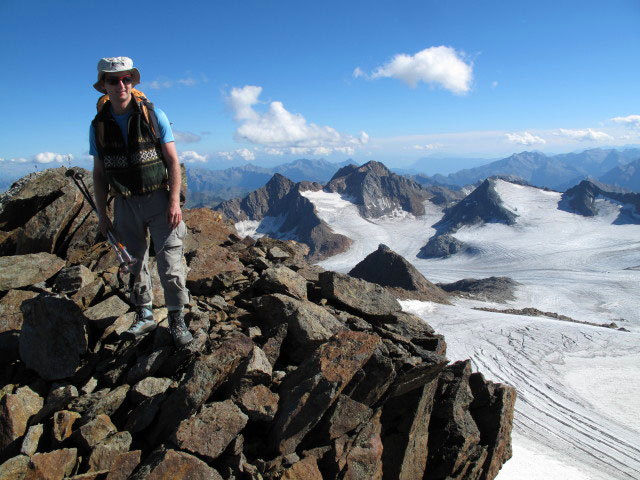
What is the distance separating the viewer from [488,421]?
35.9 feet

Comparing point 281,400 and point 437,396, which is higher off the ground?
point 281,400

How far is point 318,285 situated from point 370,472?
218 inches

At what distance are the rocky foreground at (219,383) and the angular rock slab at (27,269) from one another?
0.03 metres

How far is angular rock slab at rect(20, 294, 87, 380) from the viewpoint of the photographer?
6512 mm

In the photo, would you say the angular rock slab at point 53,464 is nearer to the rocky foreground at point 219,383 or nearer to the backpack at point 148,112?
the rocky foreground at point 219,383

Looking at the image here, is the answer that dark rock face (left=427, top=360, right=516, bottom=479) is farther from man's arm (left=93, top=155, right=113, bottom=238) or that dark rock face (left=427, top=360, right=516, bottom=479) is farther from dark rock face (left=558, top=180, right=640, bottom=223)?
dark rock face (left=558, top=180, right=640, bottom=223)

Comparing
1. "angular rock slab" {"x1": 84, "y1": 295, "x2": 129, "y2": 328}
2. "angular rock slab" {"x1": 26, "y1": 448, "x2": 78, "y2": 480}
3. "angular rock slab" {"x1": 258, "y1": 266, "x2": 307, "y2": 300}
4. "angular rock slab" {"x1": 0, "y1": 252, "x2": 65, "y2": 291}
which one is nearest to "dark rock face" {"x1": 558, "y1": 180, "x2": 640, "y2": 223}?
"angular rock slab" {"x1": 258, "y1": 266, "x2": 307, "y2": 300}

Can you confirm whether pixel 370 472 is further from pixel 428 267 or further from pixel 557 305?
pixel 428 267

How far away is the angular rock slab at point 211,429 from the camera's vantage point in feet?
17.2

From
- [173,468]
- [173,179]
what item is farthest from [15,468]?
[173,179]

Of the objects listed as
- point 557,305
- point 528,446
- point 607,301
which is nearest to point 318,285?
point 528,446

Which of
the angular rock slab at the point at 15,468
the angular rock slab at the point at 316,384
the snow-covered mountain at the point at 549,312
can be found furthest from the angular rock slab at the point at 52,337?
the snow-covered mountain at the point at 549,312

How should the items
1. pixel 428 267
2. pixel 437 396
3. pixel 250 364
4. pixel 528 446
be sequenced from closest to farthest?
1. pixel 250 364
2. pixel 437 396
3. pixel 528 446
4. pixel 428 267

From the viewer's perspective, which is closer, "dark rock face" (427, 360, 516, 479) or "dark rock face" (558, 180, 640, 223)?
"dark rock face" (427, 360, 516, 479)
